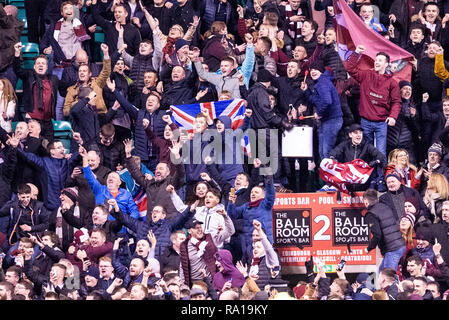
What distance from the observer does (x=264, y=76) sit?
18281 mm

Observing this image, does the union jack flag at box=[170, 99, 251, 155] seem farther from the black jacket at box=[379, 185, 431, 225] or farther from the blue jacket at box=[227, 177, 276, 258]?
the black jacket at box=[379, 185, 431, 225]

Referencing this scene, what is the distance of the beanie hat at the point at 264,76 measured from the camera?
1828cm

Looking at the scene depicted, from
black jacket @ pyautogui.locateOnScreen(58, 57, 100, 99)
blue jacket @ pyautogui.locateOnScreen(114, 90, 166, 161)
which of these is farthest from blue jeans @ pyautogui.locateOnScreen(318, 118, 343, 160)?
black jacket @ pyautogui.locateOnScreen(58, 57, 100, 99)

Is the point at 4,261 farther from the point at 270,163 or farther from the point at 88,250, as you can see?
the point at 270,163

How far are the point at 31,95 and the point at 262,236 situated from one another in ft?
Answer: 11.8

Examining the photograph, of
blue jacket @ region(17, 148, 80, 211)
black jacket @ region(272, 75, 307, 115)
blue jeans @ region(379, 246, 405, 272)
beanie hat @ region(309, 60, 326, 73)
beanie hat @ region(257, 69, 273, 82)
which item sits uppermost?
beanie hat @ region(309, 60, 326, 73)

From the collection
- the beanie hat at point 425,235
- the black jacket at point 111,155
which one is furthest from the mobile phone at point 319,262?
the black jacket at point 111,155

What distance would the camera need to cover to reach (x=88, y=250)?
17.5 m

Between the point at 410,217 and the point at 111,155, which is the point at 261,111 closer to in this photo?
the point at 111,155

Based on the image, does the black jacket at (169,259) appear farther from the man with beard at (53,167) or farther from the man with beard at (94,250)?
the man with beard at (53,167)

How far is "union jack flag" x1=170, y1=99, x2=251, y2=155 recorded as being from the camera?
712 inches

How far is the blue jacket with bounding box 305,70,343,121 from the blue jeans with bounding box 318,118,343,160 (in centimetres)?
6

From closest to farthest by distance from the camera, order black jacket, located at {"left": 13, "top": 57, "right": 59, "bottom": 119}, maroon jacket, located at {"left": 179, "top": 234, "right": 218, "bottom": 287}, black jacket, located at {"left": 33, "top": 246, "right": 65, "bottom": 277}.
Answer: maroon jacket, located at {"left": 179, "top": 234, "right": 218, "bottom": 287} → black jacket, located at {"left": 33, "top": 246, "right": 65, "bottom": 277} → black jacket, located at {"left": 13, "top": 57, "right": 59, "bottom": 119}
